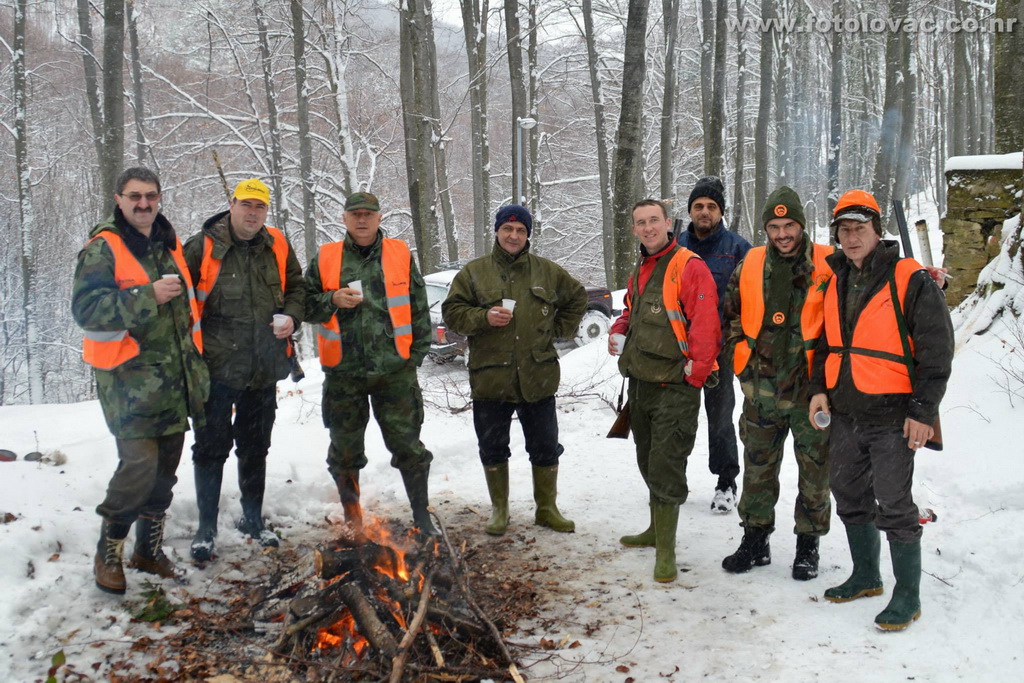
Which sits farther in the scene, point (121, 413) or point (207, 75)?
point (207, 75)

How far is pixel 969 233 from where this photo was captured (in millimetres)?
8703

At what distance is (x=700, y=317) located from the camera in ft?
14.6

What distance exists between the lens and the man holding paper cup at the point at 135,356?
3.84m

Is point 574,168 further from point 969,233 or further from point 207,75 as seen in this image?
point 969,233

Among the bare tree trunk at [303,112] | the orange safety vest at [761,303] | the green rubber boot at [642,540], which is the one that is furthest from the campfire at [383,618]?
the bare tree trunk at [303,112]

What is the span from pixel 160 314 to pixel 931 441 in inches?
162

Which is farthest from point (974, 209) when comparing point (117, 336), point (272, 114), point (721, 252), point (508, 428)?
point (272, 114)

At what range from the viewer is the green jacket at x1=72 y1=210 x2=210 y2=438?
12.5ft

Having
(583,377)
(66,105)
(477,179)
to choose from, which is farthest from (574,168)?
(583,377)

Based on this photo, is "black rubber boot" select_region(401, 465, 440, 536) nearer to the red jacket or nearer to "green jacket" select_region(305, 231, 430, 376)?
"green jacket" select_region(305, 231, 430, 376)

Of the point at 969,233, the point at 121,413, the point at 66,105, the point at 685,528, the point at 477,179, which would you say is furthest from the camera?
the point at 66,105

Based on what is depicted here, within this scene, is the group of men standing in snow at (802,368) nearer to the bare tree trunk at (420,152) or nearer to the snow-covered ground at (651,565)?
the snow-covered ground at (651,565)

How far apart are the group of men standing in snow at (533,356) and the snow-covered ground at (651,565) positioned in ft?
0.63

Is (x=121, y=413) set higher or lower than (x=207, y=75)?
lower
